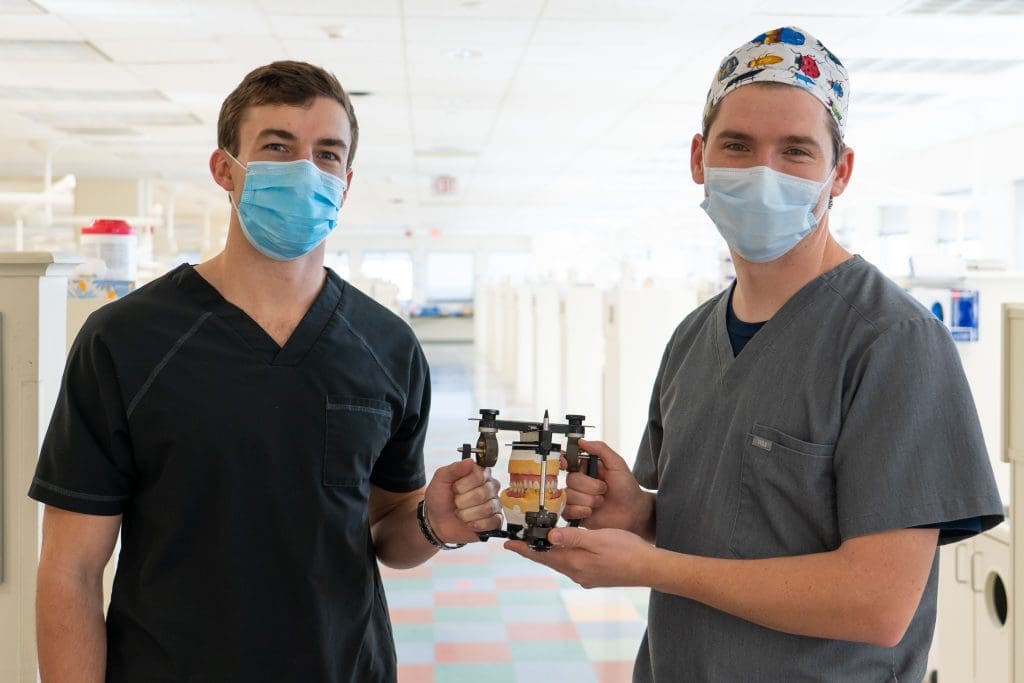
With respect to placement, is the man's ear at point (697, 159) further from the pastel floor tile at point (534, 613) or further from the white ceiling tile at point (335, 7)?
the white ceiling tile at point (335, 7)

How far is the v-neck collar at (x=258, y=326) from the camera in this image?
1.53m

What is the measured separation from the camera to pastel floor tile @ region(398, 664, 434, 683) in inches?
148

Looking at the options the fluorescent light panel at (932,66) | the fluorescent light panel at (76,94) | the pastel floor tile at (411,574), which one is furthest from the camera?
the fluorescent light panel at (76,94)

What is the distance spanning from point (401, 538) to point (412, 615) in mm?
2981

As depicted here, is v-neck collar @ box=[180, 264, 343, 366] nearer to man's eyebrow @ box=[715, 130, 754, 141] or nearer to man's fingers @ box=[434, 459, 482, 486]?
man's fingers @ box=[434, 459, 482, 486]

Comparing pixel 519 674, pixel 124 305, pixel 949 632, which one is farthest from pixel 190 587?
pixel 519 674

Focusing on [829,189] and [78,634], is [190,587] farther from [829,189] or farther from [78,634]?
[829,189]

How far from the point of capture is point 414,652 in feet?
13.3

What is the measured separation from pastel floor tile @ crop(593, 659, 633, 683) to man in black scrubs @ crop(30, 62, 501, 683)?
2299 mm

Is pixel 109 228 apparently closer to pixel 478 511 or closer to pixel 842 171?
pixel 478 511

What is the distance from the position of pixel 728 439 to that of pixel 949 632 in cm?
191

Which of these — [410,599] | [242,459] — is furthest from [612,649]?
[242,459]

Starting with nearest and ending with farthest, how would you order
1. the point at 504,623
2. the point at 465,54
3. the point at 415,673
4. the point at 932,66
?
the point at 415,673 → the point at 504,623 → the point at 465,54 → the point at 932,66

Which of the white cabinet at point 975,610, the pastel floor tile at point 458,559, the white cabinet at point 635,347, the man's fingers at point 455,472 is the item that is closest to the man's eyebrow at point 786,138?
the man's fingers at point 455,472
